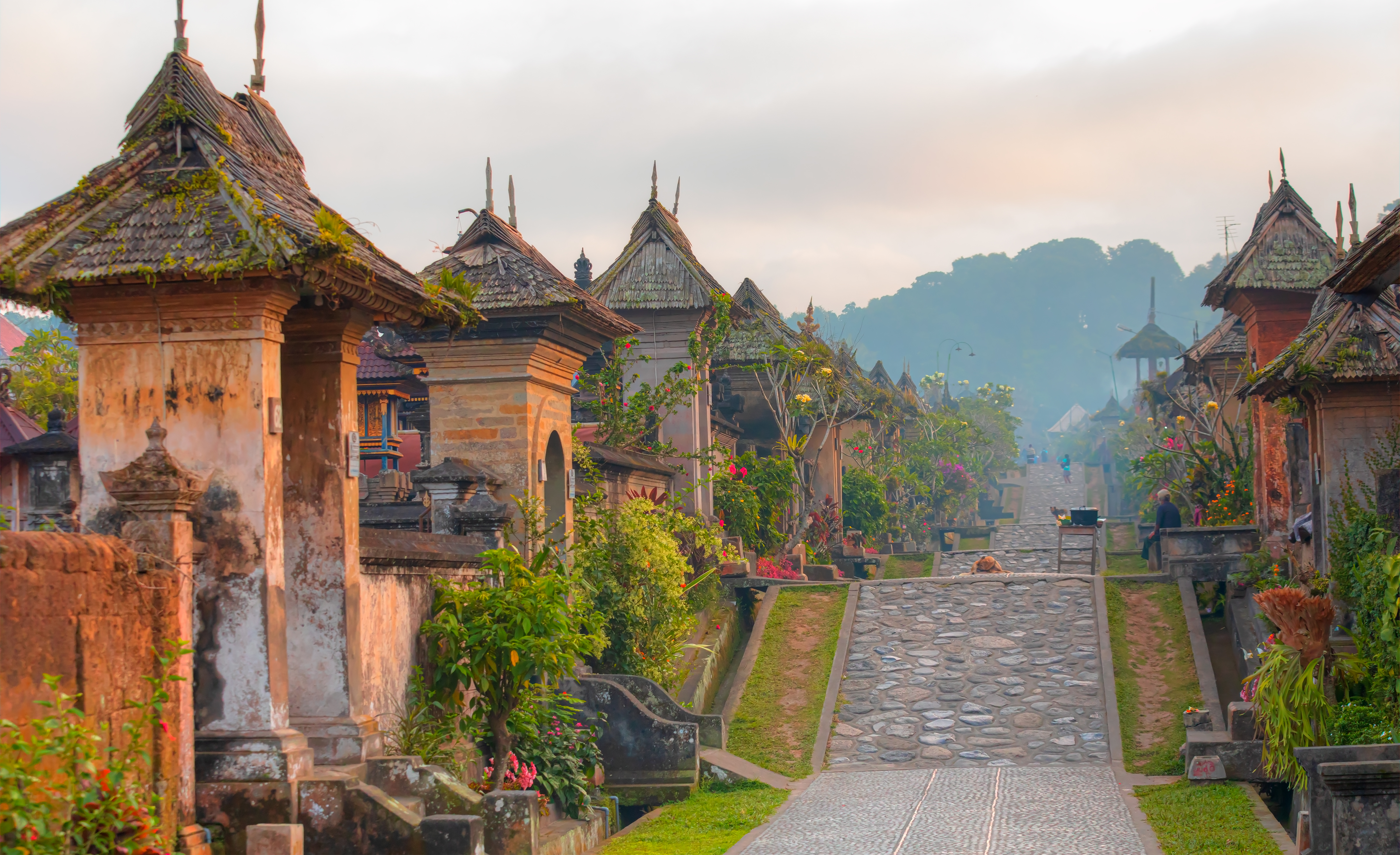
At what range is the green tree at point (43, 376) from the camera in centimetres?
2386

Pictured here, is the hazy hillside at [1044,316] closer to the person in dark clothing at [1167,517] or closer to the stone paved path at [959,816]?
the person in dark clothing at [1167,517]

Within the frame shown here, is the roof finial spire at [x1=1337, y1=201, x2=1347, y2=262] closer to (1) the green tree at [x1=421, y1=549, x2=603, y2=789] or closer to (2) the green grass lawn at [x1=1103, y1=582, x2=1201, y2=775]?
(2) the green grass lawn at [x1=1103, y1=582, x2=1201, y2=775]

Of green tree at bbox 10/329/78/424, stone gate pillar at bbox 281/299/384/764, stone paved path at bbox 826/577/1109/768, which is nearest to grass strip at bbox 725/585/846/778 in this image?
stone paved path at bbox 826/577/1109/768

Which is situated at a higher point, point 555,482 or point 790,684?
point 555,482

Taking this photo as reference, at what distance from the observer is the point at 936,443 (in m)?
44.3

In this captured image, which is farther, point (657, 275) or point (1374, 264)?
point (657, 275)

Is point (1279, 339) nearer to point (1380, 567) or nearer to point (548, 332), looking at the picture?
point (1380, 567)

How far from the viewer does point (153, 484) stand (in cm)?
713

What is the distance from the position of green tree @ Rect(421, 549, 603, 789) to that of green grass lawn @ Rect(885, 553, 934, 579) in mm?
19196

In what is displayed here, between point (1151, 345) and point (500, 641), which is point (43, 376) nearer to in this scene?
point (500, 641)

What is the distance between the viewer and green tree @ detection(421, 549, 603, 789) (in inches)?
393

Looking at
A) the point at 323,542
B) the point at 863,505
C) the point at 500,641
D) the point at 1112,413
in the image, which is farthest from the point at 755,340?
the point at 1112,413

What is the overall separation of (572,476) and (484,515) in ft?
7.69

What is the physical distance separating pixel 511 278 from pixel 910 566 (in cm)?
1930
